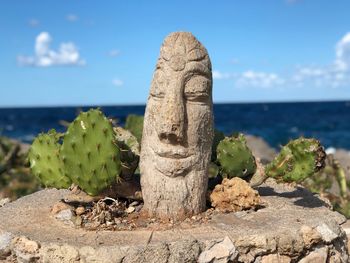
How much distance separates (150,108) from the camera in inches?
181

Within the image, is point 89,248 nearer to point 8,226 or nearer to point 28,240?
point 28,240

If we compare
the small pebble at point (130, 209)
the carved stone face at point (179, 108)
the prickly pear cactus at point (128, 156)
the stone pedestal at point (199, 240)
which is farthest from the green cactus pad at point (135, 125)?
the stone pedestal at point (199, 240)

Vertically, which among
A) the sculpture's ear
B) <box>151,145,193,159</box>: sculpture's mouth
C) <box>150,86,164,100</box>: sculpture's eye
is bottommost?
<box>151,145,193,159</box>: sculpture's mouth

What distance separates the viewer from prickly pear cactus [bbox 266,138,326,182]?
4.73 metres

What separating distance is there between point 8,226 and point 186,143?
1.68m

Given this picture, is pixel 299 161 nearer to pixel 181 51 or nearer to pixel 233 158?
pixel 233 158

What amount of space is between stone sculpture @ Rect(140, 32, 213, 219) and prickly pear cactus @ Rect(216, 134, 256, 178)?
1.79 feet

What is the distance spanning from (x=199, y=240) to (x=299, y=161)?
4.83ft

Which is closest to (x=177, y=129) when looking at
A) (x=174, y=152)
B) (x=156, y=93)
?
(x=174, y=152)

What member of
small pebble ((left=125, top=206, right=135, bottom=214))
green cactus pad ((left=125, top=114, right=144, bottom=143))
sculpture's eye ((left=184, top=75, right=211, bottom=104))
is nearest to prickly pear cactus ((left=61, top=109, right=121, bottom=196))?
small pebble ((left=125, top=206, right=135, bottom=214))

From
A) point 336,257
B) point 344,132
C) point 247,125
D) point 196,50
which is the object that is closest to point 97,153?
point 196,50

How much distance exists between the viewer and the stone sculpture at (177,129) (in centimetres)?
444

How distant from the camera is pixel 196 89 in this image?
177 inches

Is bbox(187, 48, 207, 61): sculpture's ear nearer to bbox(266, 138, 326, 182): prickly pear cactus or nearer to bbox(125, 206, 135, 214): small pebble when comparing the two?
bbox(266, 138, 326, 182): prickly pear cactus
